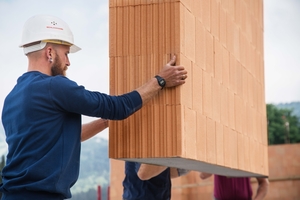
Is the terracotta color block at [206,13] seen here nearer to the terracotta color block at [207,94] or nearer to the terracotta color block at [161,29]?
the terracotta color block at [207,94]

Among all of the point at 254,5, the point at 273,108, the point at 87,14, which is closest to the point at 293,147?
the point at 87,14

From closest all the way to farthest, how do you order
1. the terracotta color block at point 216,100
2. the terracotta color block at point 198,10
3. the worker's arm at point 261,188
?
the terracotta color block at point 198,10 < the terracotta color block at point 216,100 < the worker's arm at point 261,188

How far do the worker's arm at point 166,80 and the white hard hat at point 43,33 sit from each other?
17.5 inches

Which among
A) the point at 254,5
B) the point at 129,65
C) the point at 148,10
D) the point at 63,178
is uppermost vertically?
the point at 254,5

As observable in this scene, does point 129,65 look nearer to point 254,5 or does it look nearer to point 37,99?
point 37,99

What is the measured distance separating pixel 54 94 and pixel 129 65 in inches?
19.6

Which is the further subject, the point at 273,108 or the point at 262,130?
the point at 273,108

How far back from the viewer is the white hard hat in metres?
3.06

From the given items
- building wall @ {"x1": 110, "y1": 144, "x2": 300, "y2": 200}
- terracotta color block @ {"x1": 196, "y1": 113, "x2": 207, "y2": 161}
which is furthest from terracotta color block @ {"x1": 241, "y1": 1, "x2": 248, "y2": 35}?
building wall @ {"x1": 110, "y1": 144, "x2": 300, "y2": 200}

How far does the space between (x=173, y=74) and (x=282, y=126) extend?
18231mm

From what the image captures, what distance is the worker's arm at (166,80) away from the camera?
306 centimetres

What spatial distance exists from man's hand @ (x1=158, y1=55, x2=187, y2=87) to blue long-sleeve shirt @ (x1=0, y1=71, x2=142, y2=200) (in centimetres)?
20

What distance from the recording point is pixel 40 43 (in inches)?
121

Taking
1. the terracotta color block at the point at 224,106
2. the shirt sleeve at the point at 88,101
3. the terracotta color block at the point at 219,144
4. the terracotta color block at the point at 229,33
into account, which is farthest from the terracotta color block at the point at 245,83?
the shirt sleeve at the point at 88,101
